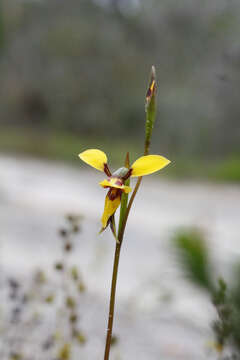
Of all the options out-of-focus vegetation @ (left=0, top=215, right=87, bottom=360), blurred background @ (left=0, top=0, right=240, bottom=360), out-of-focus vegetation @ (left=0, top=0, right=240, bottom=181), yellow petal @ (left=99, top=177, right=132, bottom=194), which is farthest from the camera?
out-of-focus vegetation @ (left=0, top=0, right=240, bottom=181)

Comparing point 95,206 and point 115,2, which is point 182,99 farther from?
point 115,2

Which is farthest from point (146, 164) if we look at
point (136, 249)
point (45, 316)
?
point (136, 249)

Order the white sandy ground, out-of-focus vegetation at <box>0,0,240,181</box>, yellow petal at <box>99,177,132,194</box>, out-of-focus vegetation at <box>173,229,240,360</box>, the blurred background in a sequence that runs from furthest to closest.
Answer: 1. out-of-focus vegetation at <box>0,0,240,181</box>
2. the blurred background
3. the white sandy ground
4. out-of-focus vegetation at <box>173,229,240,360</box>
5. yellow petal at <box>99,177,132,194</box>

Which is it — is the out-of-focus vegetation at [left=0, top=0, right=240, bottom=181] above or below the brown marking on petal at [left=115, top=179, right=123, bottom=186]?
above

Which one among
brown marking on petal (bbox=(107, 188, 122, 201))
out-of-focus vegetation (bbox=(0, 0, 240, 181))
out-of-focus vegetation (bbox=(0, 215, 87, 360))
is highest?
out-of-focus vegetation (bbox=(0, 0, 240, 181))

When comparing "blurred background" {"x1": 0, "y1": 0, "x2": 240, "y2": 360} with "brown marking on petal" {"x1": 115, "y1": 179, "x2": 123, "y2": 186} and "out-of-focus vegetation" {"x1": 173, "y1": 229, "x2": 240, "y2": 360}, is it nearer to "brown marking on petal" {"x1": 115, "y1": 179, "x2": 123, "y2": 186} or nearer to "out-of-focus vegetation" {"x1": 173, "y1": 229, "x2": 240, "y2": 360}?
"out-of-focus vegetation" {"x1": 173, "y1": 229, "x2": 240, "y2": 360}

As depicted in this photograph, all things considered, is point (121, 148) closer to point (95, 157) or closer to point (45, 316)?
point (45, 316)

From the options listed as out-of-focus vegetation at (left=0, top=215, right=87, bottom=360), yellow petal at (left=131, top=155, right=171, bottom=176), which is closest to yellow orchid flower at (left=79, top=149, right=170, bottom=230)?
yellow petal at (left=131, top=155, right=171, bottom=176)
